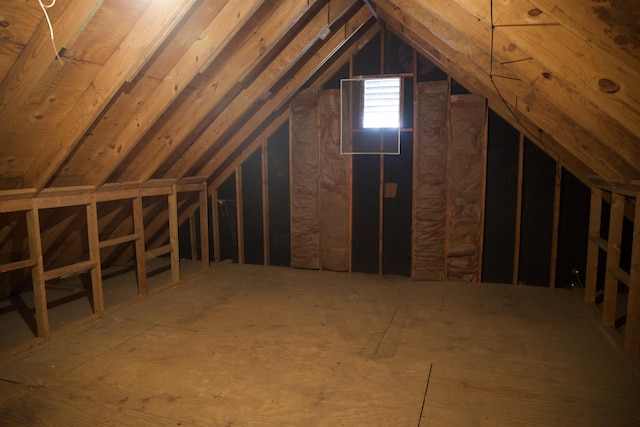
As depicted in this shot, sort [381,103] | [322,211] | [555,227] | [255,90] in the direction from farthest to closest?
[322,211], [381,103], [555,227], [255,90]

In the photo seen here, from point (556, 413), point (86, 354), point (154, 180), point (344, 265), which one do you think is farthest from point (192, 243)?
point (556, 413)

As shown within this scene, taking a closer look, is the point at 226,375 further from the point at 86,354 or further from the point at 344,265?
the point at 344,265

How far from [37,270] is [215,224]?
251 centimetres

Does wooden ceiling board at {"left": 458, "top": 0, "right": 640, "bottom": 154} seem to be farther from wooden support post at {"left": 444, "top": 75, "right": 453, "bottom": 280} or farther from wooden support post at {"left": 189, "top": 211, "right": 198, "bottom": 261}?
wooden support post at {"left": 189, "top": 211, "right": 198, "bottom": 261}

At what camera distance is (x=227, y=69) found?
10.8 feet

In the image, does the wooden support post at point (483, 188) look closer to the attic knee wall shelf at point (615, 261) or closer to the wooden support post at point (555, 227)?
the wooden support post at point (555, 227)

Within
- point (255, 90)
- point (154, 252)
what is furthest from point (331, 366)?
point (255, 90)

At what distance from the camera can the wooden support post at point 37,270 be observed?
2.86m

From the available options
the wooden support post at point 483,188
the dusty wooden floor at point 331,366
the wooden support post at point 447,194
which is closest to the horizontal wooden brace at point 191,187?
the dusty wooden floor at point 331,366

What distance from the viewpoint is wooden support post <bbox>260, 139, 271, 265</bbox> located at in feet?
16.3

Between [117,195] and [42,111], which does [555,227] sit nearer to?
[117,195]

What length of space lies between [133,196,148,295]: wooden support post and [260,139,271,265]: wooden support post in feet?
5.17

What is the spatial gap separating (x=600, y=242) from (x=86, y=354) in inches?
163

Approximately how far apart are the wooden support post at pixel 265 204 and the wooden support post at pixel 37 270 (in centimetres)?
255
